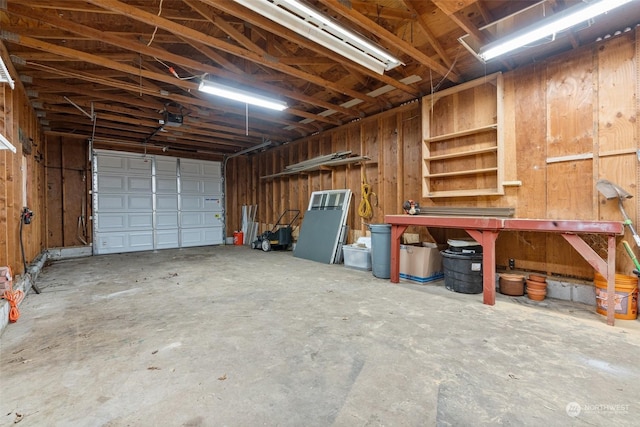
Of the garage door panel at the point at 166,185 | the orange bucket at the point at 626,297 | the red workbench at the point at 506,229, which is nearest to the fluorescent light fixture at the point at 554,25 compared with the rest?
the red workbench at the point at 506,229

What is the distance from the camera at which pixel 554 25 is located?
2.63 meters

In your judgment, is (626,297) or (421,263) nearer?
(626,297)

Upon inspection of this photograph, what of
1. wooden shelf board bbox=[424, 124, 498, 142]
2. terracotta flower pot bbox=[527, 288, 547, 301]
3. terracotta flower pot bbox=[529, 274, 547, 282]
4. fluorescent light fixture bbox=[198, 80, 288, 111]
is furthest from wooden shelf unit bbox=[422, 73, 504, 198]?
fluorescent light fixture bbox=[198, 80, 288, 111]

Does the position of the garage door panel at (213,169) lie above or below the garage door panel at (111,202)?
above

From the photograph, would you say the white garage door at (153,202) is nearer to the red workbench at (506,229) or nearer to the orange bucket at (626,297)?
the red workbench at (506,229)

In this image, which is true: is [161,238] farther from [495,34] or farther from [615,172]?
[615,172]

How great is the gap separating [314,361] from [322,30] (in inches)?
116

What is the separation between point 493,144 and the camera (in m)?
4.04

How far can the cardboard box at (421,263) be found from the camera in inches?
165

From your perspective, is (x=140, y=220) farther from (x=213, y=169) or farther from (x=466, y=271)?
(x=466, y=271)

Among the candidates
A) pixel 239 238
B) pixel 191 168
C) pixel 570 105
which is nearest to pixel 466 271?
pixel 570 105

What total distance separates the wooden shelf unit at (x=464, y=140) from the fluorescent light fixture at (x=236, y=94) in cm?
250

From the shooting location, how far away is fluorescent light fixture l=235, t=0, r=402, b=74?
246 cm

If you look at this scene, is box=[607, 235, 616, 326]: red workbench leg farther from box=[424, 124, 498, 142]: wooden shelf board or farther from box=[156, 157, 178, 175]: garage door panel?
box=[156, 157, 178, 175]: garage door panel
